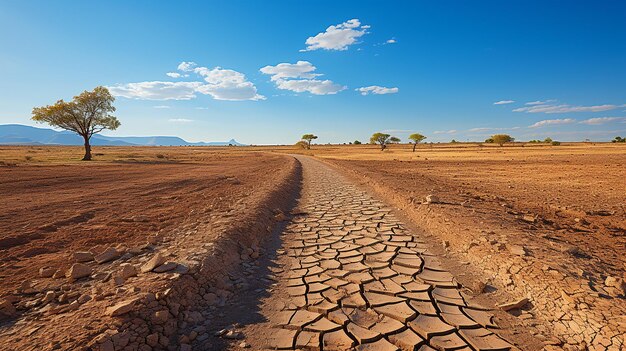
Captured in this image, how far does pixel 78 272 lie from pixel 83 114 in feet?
127

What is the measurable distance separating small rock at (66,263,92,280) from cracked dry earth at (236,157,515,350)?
2.35m

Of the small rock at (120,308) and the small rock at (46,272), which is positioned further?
the small rock at (46,272)

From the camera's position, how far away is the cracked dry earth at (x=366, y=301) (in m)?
2.75

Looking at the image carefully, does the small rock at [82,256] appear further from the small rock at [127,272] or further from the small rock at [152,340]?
the small rock at [152,340]

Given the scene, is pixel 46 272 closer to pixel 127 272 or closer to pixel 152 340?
pixel 127 272

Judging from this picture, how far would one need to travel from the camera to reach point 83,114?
33438 millimetres

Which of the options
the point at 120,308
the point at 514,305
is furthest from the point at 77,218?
the point at 514,305

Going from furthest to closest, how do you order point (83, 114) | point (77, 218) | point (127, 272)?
point (83, 114) → point (77, 218) → point (127, 272)

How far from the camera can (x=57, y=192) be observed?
10.8m

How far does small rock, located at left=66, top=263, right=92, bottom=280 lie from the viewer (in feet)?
11.9

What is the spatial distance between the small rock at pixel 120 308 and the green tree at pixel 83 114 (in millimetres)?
35631

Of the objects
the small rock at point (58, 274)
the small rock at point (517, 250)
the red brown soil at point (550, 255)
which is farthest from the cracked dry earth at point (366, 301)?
the small rock at point (58, 274)

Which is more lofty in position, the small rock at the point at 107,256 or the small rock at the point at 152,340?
the small rock at the point at 107,256

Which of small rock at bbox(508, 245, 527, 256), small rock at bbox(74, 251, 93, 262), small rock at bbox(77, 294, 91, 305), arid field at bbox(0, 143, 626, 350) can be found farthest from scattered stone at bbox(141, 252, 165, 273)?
small rock at bbox(508, 245, 527, 256)
